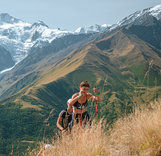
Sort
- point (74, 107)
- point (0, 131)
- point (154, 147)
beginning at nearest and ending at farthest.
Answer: point (154, 147)
point (74, 107)
point (0, 131)

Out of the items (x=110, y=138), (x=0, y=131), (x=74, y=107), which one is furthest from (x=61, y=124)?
(x=0, y=131)

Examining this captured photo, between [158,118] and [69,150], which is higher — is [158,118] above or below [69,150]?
above

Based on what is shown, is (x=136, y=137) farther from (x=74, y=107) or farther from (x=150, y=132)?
(x=74, y=107)

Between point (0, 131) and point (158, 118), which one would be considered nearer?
point (158, 118)

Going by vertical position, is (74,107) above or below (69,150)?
above

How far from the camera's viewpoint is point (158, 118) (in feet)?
15.6

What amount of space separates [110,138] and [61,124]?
2.38 meters

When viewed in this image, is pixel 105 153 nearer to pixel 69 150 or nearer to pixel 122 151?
pixel 122 151

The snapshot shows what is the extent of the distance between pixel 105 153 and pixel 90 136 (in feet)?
1.83

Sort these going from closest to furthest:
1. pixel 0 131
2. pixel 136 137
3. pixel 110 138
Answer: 1. pixel 136 137
2. pixel 110 138
3. pixel 0 131

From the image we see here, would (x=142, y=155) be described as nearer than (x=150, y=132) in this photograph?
Yes

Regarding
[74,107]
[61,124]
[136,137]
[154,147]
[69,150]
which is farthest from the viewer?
[61,124]

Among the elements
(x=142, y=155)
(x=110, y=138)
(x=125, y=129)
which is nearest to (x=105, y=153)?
(x=142, y=155)

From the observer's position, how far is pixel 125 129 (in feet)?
17.4
